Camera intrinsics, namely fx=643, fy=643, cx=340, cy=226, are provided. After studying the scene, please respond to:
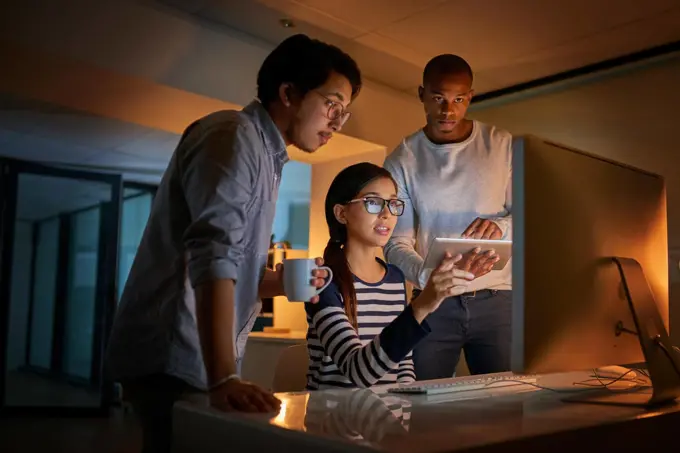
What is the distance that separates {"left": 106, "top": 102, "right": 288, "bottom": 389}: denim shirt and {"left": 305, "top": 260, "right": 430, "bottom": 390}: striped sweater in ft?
0.95

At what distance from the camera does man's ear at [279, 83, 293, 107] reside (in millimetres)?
1240

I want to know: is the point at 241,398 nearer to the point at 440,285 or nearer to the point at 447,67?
the point at 440,285

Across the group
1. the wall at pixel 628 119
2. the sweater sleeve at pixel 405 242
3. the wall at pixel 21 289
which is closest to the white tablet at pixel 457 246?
the sweater sleeve at pixel 405 242

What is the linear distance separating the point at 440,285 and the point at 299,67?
50cm

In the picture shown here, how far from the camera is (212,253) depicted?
938 millimetres

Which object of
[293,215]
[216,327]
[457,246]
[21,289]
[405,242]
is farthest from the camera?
[21,289]

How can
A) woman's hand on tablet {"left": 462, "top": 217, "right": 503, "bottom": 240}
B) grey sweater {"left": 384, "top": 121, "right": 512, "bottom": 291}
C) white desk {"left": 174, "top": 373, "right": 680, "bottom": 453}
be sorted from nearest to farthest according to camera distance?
white desk {"left": 174, "top": 373, "right": 680, "bottom": 453} → woman's hand on tablet {"left": 462, "top": 217, "right": 503, "bottom": 240} → grey sweater {"left": 384, "top": 121, "right": 512, "bottom": 291}

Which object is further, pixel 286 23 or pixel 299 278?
pixel 286 23

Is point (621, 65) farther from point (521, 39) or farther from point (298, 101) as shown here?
point (298, 101)

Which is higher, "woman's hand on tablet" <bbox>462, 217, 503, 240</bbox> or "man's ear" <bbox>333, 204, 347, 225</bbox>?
"man's ear" <bbox>333, 204, 347, 225</bbox>

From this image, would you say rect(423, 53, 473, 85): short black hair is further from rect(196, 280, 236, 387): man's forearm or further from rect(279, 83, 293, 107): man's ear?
rect(196, 280, 236, 387): man's forearm

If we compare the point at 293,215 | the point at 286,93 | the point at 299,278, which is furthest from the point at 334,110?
the point at 293,215

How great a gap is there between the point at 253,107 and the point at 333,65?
0.59 feet

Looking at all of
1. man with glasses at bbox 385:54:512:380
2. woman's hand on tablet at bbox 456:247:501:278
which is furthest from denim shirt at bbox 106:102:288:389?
man with glasses at bbox 385:54:512:380
